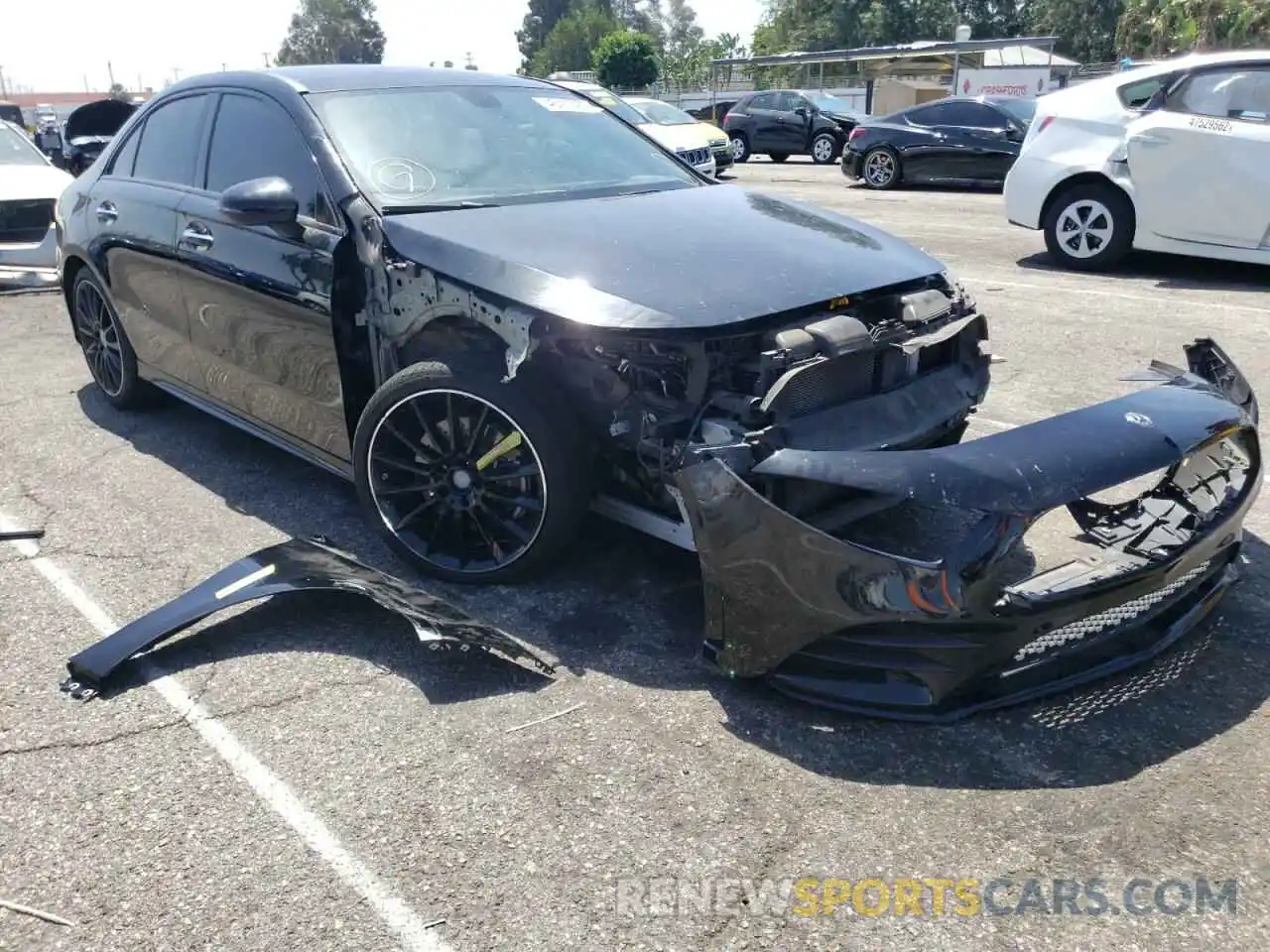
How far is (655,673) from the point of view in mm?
3129

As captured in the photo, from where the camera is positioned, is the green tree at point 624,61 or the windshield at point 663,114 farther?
the green tree at point 624,61

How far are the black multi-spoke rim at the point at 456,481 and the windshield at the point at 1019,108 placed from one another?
1380 centimetres

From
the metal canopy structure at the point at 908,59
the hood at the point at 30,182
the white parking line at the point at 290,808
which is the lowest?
the white parking line at the point at 290,808

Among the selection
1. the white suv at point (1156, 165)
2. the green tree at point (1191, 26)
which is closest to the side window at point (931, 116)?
the white suv at point (1156, 165)

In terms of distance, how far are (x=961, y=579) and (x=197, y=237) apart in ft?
11.3

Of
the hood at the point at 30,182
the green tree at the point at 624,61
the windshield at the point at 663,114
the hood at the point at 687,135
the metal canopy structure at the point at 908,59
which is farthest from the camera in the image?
the green tree at the point at 624,61

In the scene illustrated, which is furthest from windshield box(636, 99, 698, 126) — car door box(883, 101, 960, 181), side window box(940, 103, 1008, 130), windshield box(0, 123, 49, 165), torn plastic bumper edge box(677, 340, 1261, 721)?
torn plastic bumper edge box(677, 340, 1261, 721)

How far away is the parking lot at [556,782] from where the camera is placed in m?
2.22

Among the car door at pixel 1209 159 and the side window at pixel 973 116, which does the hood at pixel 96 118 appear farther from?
the car door at pixel 1209 159

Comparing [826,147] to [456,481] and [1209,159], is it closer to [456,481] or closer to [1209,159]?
[1209,159]

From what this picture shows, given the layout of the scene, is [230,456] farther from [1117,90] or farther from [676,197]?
[1117,90]

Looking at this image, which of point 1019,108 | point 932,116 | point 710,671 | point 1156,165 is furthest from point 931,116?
point 710,671

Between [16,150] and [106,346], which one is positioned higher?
[16,150]

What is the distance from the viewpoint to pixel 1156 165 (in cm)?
784
